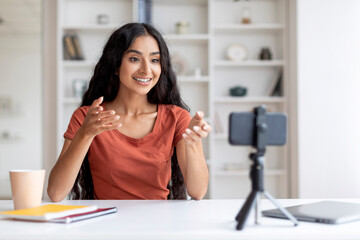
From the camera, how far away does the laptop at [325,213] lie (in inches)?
38.6

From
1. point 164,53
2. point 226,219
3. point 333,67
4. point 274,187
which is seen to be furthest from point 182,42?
point 226,219

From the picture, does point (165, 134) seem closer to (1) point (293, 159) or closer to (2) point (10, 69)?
(1) point (293, 159)

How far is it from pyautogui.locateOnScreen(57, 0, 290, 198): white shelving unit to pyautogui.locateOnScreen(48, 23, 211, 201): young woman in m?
2.00

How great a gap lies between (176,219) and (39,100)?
342 centimetres

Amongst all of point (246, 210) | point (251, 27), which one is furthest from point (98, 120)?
point (251, 27)

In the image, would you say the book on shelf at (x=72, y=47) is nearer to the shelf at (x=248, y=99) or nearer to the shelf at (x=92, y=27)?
the shelf at (x=92, y=27)

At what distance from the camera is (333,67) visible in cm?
362

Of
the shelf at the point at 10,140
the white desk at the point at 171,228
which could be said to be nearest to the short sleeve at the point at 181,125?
the white desk at the point at 171,228

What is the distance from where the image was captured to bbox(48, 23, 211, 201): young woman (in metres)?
1.71

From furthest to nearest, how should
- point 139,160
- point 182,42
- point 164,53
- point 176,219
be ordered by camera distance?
point 182,42 → point 164,53 → point 139,160 → point 176,219

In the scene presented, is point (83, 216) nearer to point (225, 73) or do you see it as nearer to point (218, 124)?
point (218, 124)

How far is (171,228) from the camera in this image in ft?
3.05

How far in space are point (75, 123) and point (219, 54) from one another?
101 inches

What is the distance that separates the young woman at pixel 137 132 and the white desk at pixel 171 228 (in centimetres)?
48
